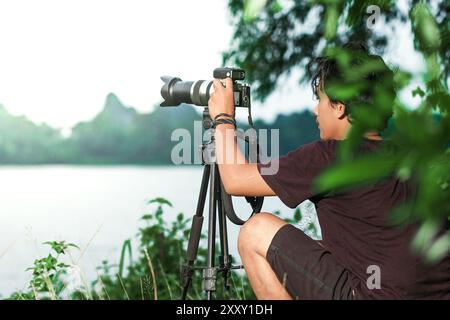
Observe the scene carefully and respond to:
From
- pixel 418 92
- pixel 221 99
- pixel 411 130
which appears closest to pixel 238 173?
pixel 221 99

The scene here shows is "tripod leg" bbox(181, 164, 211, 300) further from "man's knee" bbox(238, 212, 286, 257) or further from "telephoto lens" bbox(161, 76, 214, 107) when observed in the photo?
"man's knee" bbox(238, 212, 286, 257)

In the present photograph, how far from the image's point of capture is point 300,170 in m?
1.87

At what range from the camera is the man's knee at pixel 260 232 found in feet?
6.43

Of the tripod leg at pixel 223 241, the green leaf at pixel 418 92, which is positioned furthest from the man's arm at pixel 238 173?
the green leaf at pixel 418 92

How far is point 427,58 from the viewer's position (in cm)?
105

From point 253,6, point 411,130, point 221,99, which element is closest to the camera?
point 411,130

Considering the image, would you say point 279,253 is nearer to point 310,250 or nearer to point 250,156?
point 310,250

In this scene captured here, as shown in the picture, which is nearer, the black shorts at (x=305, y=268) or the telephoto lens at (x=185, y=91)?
the black shorts at (x=305, y=268)

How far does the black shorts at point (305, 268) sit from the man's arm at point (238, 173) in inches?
5.2

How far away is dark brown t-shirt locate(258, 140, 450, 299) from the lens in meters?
1.82

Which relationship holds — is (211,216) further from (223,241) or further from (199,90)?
(199,90)

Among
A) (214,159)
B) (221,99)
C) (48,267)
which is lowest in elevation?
(48,267)

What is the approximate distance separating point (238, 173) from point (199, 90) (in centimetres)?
47

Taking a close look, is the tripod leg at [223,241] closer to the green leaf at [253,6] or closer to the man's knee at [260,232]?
the man's knee at [260,232]
